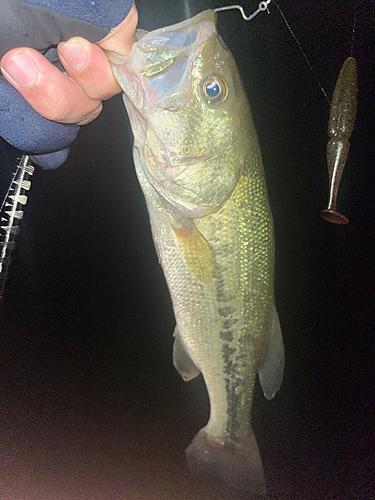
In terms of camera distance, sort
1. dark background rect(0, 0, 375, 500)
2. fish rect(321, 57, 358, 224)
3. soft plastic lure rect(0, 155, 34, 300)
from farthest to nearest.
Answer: dark background rect(0, 0, 375, 500)
fish rect(321, 57, 358, 224)
soft plastic lure rect(0, 155, 34, 300)

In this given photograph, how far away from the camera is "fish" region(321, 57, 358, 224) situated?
130 cm

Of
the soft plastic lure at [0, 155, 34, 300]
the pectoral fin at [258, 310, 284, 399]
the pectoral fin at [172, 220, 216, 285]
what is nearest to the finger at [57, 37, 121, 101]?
the pectoral fin at [172, 220, 216, 285]

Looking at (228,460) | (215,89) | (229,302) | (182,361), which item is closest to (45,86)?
(215,89)

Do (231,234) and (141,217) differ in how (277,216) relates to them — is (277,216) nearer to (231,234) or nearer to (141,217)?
(141,217)

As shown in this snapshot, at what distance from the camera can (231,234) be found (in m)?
0.75

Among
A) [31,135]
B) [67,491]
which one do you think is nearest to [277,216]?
[31,135]

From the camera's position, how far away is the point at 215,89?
0.59 m

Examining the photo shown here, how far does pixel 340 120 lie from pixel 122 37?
4.24 feet

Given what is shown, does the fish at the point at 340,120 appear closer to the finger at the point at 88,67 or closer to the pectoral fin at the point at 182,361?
the pectoral fin at the point at 182,361

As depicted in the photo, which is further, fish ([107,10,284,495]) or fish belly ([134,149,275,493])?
fish belly ([134,149,275,493])

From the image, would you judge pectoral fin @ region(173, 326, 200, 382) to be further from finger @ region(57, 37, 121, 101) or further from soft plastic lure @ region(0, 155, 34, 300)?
soft plastic lure @ region(0, 155, 34, 300)

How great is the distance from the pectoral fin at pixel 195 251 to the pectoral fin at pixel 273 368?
352 millimetres

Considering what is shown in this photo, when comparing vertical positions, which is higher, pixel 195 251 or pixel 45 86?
pixel 45 86

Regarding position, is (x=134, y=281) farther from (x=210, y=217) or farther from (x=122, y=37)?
(x=122, y=37)
